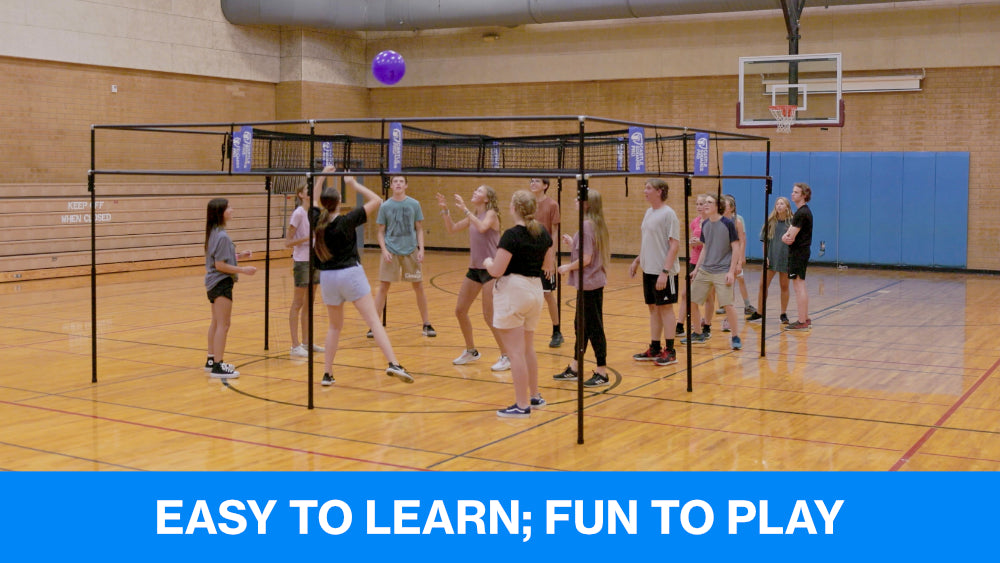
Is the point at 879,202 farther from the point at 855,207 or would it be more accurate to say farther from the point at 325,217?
the point at 325,217

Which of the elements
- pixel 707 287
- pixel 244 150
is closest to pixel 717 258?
pixel 707 287

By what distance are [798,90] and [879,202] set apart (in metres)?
4.02

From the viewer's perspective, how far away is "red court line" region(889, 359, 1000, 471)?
21.0 feet

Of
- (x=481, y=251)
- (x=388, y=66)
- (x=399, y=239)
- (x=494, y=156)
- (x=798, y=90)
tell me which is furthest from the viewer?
(x=798, y=90)

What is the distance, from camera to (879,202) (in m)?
20.4

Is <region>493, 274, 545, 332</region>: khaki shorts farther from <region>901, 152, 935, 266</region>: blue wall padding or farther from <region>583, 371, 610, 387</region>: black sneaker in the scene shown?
<region>901, 152, 935, 266</region>: blue wall padding

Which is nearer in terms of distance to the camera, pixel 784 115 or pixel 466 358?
pixel 466 358

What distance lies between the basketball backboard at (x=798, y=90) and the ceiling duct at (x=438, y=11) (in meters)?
2.26

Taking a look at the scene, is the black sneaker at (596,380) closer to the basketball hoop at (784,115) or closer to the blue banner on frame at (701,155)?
the blue banner on frame at (701,155)

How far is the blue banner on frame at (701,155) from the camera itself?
334 inches

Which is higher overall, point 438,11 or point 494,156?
point 438,11

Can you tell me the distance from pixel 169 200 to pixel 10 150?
311 centimetres

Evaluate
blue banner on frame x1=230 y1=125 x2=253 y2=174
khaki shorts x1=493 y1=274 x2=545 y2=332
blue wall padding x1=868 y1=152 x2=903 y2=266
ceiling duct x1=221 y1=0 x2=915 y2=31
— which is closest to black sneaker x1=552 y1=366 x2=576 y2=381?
khaki shorts x1=493 y1=274 x2=545 y2=332

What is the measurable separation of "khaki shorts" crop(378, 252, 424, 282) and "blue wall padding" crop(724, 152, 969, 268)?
10734mm
